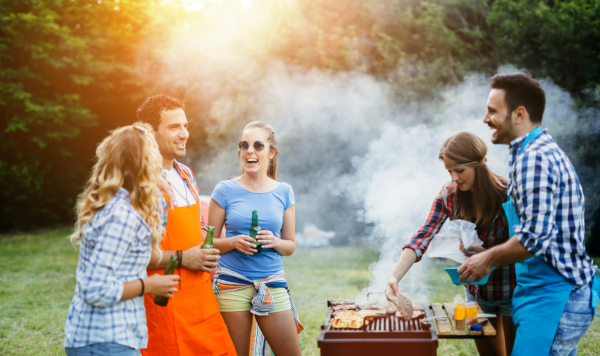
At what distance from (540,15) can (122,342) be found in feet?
32.6

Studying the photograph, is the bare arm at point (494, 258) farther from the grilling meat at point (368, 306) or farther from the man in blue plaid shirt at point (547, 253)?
the grilling meat at point (368, 306)

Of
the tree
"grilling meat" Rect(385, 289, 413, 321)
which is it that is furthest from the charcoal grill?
the tree

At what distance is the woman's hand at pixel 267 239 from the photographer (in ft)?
9.53

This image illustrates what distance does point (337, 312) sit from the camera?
2742 mm

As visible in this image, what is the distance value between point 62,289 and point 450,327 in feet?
22.1

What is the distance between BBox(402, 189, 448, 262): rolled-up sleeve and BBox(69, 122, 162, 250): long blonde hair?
5.19 ft

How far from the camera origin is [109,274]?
1.99 m

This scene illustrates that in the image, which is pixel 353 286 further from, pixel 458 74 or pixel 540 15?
pixel 540 15

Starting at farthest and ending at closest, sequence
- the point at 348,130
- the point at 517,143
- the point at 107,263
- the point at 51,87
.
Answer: the point at 51,87 → the point at 348,130 → the point at 517,143 → the point at 107,263

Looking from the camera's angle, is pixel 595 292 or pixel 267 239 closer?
pixel 595 292

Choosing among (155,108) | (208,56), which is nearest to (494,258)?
(155,108)

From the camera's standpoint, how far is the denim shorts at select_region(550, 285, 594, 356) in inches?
86.3

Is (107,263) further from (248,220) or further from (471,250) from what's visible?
(471,250)

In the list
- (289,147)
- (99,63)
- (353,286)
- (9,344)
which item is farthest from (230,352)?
Answer: (99,63)
